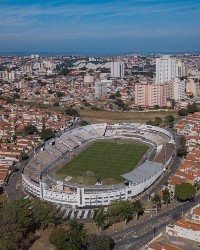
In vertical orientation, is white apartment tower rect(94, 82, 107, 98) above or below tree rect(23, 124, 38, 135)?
above

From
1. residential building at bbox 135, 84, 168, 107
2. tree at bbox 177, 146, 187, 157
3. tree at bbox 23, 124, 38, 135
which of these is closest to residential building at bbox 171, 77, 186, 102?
residential building at bbox 135, 84, 168, 107

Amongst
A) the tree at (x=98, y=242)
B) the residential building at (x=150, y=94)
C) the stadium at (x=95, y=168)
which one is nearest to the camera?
the tree at (x=98, y=242)

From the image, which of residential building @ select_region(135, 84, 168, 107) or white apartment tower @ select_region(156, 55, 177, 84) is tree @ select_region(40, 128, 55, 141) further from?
white apartment tower @ select_region(156, 55, 177, 84)

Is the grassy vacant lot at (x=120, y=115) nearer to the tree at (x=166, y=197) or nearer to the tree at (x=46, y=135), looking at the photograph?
the tree at (x=46, y=135)

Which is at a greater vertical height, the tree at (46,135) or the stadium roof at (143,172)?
the tree at (46,135)

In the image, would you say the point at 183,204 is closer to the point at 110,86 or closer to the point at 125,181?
the point at 125,181

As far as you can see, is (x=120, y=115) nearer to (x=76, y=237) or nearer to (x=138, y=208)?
(x=138, y=208)

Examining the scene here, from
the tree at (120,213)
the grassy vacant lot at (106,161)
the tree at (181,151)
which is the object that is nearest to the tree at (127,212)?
the tree at (120,213)
